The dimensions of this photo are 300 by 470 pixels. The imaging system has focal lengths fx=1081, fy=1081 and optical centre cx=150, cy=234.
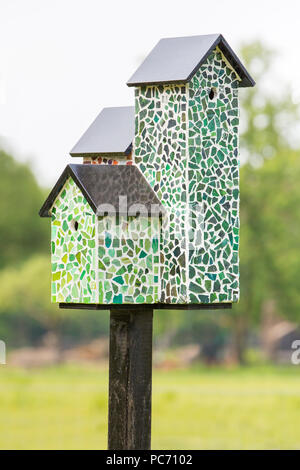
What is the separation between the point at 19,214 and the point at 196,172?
15.6 metres

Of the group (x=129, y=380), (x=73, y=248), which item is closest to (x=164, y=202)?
(x=73, y=248)

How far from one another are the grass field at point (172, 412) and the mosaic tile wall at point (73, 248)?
639 cm

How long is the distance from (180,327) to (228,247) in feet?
54.9

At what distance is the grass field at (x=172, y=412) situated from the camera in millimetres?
12086

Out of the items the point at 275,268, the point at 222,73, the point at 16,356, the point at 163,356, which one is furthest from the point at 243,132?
the point at 222,73

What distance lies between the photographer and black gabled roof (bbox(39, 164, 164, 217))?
5262mm

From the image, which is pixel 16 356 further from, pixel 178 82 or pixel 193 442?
pixel 178 82

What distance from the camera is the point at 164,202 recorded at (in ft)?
17.3

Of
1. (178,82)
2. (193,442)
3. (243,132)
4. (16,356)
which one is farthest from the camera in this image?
(16,356)

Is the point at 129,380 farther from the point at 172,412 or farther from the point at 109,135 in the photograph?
the point at 172,412

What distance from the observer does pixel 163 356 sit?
68.8 feet

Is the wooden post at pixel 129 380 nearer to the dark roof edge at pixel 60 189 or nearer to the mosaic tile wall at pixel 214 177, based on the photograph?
the mosaic tile wall at pixel 214 177
